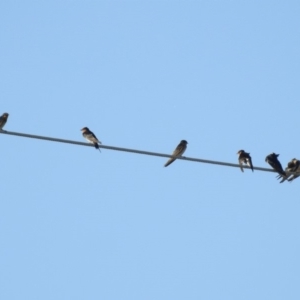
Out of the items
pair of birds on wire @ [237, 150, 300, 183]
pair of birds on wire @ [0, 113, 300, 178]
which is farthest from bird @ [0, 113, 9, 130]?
pair of birds on wire @ [237, 150, 300, 183]

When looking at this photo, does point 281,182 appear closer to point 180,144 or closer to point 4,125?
point 180,144

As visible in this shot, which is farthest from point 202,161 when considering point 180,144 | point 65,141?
point 180,144

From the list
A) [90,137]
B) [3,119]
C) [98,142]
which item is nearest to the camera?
[98,142]

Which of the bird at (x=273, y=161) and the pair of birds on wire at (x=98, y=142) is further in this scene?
the bird at (x=273, y=161)

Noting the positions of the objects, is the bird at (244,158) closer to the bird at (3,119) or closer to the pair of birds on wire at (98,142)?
the pair of birds on wire at (98,142)

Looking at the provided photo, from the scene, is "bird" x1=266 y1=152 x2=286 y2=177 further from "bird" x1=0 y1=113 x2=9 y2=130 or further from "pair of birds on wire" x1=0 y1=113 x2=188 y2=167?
"bird" x1=0 y1=113 x2=9 y2=130

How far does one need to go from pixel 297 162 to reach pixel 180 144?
8.27 ft

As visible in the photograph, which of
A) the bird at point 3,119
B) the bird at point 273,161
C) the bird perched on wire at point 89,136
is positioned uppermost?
the bird at point 3,119

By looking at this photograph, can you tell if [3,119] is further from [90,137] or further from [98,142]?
[98,142]

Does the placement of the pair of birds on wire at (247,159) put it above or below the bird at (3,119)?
below

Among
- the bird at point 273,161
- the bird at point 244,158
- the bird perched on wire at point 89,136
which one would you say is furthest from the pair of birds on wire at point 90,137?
the bird at point 273,161

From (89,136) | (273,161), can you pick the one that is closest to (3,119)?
(89,136)

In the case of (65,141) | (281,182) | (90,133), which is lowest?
(65,141)

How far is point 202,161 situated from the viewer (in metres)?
15.3
